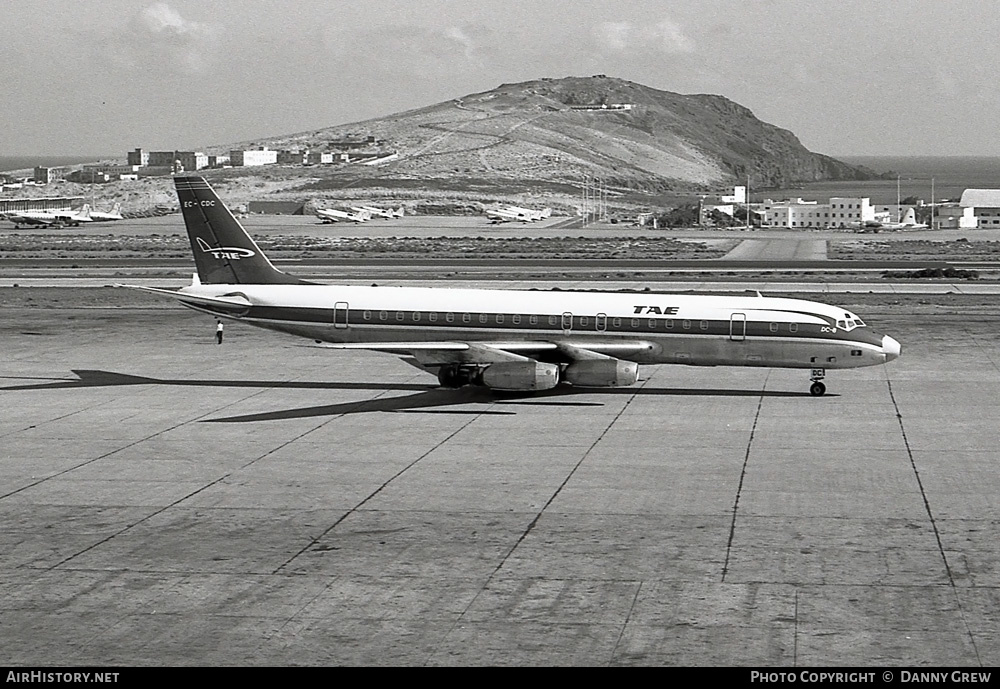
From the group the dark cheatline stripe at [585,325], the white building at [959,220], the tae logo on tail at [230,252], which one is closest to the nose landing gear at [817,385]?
the dark cheatline stripe at [585,325]

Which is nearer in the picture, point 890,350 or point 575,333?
point 890,350

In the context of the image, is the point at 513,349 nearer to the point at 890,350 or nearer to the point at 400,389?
the point at 400,389

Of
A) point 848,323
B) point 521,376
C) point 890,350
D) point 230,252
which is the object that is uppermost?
point 230,252

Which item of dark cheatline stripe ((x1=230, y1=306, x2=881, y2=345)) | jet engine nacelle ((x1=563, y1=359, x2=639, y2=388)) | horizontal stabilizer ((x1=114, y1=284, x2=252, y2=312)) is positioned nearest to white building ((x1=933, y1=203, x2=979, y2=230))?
dark cheatline stripe ((x1=230, y1=306, x2=881, y2=345))

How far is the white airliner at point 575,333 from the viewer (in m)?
43.4

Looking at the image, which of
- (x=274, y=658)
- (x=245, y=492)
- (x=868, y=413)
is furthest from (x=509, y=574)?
(x=868, y=413)

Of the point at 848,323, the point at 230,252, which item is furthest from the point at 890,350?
the point at 230,252

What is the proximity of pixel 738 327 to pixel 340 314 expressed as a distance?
43.6 ft

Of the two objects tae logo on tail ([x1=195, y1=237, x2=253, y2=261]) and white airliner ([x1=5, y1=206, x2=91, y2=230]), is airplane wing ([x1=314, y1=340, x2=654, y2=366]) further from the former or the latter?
white airliner ([x1=5, y1=206, x2=91, y2=230])

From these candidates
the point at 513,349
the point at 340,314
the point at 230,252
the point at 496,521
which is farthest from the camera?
the point at 230,252

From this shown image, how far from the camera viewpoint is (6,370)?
50.0 m

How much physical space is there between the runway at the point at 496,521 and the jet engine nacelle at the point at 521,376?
67 centimetres

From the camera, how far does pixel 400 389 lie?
46281mm

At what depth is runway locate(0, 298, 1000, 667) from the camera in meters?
20.9
